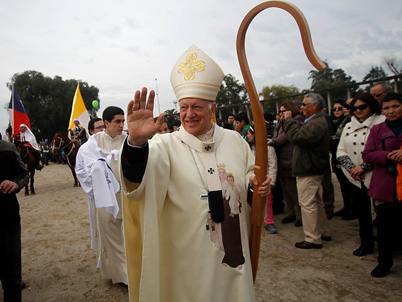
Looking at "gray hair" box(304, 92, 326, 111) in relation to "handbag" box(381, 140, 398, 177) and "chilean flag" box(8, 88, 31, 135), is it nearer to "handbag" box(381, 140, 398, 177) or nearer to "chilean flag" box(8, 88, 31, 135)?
"handbag" box(381, 140, 398, 177)

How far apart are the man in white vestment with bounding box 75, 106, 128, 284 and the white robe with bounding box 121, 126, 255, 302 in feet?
5.61

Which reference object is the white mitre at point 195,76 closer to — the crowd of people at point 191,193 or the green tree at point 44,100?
the crowd of people at point 191,193

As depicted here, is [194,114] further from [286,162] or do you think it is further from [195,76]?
[286,162]

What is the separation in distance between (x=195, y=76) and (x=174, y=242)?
1.18 meters

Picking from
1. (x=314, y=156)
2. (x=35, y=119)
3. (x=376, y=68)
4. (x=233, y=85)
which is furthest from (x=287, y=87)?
(x=314, y=156)

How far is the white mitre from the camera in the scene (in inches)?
82.7

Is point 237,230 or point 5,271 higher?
point 237,230

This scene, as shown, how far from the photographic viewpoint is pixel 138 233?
189 cm

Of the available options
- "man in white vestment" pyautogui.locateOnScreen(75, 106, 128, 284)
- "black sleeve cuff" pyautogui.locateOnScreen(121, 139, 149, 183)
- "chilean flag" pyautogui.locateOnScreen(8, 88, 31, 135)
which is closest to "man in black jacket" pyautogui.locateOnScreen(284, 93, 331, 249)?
"man in white vestment" pyautogui.locateOnScreen(75, 106, 128, 284)

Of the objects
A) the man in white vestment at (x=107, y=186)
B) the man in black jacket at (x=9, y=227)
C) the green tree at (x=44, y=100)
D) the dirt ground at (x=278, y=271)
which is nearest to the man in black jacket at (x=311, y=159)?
the dirt ground at (x=278, y=271)

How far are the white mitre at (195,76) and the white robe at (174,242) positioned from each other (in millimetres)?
427

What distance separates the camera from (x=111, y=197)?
11.5ft

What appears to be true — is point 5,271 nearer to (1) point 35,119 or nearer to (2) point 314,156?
(2) point 314,156

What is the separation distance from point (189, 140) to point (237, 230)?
719 millimetres
